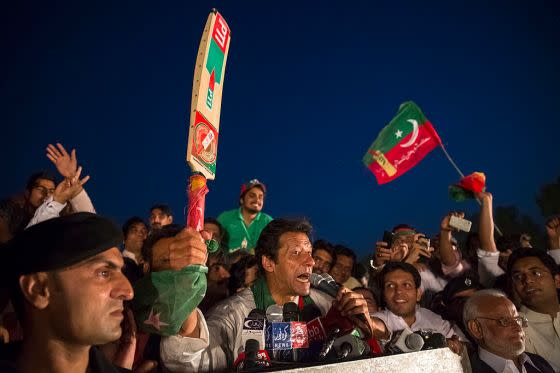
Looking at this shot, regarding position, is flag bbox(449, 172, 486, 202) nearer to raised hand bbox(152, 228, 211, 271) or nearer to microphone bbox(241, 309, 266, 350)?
microphone bbox(241, 309, 266, 350)

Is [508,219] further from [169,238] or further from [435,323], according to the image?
[169,238]

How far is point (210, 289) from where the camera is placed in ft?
15.2

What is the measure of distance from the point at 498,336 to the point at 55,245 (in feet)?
10.6

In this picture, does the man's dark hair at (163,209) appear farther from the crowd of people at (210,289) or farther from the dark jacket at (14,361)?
the dark jacket at (14,361)

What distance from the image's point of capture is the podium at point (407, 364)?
6.24 feet

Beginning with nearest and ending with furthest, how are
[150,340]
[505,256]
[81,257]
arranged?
[81,257], [150,340], [505,256]

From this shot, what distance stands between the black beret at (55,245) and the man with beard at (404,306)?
3.20 metres

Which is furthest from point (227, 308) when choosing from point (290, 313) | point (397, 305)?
point (397, 305)

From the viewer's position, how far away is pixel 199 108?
2.12 m

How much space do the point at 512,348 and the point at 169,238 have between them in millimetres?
2703

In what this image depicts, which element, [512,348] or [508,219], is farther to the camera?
[508,219]

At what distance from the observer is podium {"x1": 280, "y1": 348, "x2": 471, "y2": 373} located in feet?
6.24

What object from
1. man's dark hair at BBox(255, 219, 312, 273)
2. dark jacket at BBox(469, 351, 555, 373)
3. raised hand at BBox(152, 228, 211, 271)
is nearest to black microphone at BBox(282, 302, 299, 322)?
man's dark hair at BBox(255, 219, 312, 273)

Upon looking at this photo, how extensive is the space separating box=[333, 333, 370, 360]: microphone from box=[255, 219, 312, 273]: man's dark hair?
1.17 metres
